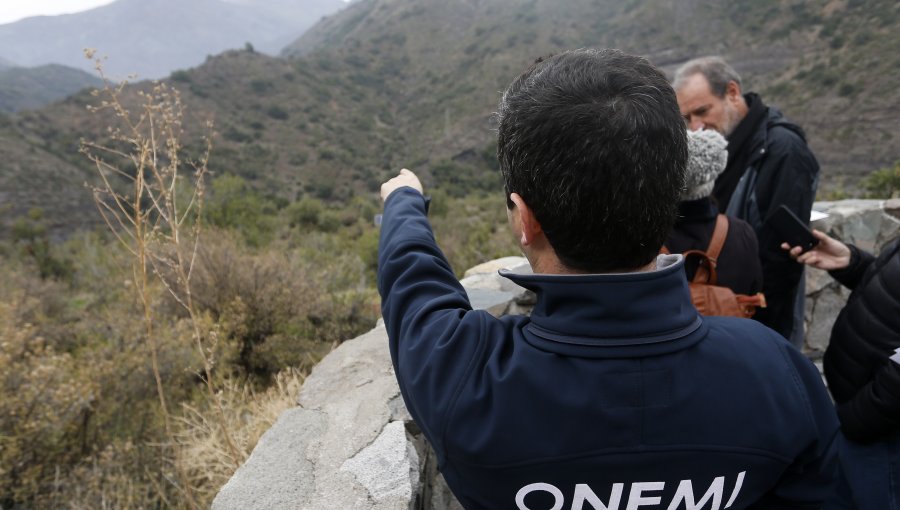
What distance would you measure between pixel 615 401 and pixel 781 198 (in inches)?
76.9

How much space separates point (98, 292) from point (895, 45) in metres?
30.7

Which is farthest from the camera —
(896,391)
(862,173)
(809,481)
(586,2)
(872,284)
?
(586,2)

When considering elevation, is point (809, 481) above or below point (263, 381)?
above

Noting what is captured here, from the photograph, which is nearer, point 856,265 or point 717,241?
point 717,241

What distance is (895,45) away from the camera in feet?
74.5

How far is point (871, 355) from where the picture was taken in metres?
1.49

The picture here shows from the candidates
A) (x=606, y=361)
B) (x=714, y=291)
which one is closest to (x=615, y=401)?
(x=606, y=361)

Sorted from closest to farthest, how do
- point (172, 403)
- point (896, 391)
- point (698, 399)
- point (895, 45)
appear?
1. point (698, 399)
2. point (896, 391)
3. point (172, 403)
4. point (895, 45)

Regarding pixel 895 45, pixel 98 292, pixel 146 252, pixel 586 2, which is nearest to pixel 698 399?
pixel 146 252

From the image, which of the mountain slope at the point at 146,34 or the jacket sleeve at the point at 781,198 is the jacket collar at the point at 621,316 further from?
the mountain slope at the point at 146,34

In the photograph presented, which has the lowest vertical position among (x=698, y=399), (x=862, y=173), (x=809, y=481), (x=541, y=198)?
(x=862, y=173)

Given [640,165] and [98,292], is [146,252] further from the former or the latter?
[98,292]

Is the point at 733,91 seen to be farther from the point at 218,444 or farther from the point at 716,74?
the point at 218,444

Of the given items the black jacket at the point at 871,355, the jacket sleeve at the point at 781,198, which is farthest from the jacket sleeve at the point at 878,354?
the jacket sleeve at the point at 781,198
